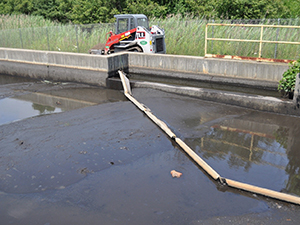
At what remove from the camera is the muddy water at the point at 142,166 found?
4477 millimetres

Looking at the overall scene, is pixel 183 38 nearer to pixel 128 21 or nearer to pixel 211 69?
pixel 128 21

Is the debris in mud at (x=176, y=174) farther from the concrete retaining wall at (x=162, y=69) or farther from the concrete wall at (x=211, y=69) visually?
the concrete wall at (x=211, y=69)

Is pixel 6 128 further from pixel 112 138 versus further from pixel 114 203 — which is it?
pixel 114 203

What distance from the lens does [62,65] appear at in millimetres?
12750

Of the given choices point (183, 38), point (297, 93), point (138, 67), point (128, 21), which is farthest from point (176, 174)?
point (183, 38)

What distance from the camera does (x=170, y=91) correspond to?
33.7ft

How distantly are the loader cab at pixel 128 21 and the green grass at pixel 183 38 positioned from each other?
2356 mm

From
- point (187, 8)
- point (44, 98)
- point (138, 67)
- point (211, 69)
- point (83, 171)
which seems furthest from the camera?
point (187, 8)

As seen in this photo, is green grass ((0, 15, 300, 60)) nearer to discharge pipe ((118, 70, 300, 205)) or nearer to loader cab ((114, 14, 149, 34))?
loader cab ((114, 14, 149, 34))

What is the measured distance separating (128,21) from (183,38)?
132 inches

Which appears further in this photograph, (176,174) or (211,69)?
(211,69)

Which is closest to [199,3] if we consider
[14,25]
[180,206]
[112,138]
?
[14,25]

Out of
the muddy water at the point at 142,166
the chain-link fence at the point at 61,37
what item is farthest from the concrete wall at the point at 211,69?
the chain-link fence at the point at 61,37

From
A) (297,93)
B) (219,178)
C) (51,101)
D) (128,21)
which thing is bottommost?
(219,178)
